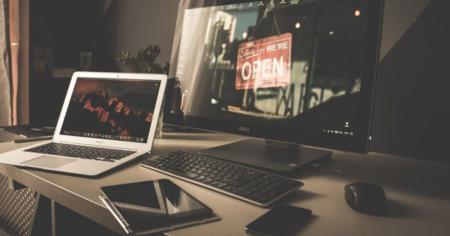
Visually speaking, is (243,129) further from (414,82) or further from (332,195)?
(414,82)

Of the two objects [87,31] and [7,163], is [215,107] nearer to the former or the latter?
[7,163]

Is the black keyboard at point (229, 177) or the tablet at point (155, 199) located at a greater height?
the black keyboard at point (229, 177)

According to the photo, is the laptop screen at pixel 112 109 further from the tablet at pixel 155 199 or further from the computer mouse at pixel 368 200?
the computer mouse at pixel 368 200

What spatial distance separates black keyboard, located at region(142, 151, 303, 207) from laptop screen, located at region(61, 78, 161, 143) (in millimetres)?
198

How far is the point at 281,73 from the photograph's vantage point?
886mm

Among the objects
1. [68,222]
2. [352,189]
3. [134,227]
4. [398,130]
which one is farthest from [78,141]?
[398,130]

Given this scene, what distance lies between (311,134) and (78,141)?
653 mm

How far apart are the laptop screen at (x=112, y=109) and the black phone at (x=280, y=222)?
53cm

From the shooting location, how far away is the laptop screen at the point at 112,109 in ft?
3.28

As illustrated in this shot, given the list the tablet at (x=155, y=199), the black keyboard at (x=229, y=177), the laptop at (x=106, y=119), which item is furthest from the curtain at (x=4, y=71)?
the tablet at (x=155, y=199)

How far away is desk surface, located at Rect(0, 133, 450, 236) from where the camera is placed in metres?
0.53

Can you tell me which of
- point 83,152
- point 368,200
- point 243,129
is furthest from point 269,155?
point 83,152

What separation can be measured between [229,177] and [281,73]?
33 centimetres

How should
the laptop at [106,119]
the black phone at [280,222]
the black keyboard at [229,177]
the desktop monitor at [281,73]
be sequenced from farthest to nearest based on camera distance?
the laptop at [106,119] < the desktop monitor at [281,73] < the black keyboard at [229,177] < the black phone at [280,222]
